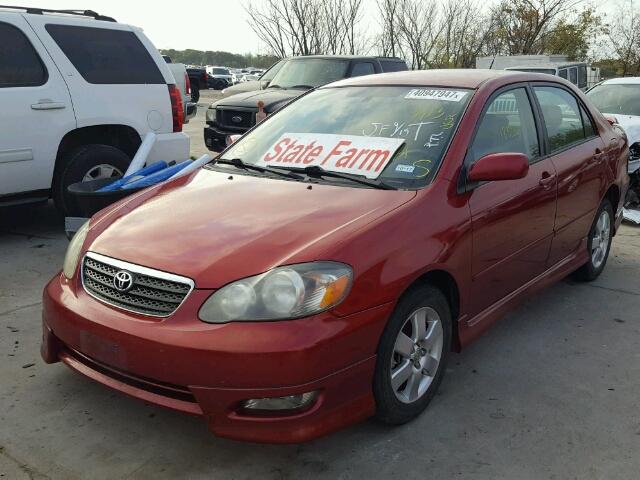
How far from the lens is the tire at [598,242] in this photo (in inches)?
188

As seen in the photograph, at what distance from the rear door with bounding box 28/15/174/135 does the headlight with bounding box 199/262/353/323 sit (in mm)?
3908

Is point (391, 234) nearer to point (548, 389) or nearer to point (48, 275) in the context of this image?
point (548, 389)

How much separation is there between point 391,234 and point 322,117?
1350mm

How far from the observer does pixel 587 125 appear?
4.65m

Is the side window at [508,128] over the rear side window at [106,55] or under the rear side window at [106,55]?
under

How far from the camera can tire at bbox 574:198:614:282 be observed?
15.7 ft

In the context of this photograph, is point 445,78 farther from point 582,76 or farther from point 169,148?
point 582,76

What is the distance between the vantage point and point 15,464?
261 centimetres

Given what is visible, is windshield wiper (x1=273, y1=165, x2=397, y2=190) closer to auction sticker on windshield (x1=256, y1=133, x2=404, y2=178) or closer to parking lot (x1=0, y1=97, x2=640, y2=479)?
Answer: auction sticker on windshield (x1=256, y1=133, x2=404, y2=178)

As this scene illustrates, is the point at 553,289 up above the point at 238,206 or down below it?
below

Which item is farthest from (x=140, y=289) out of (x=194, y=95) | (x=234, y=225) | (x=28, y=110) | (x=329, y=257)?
(x=194, y=95)

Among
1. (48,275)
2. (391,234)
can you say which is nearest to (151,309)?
(391,234)

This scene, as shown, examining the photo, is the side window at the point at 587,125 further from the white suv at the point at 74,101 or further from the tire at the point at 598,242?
the white suv at the point at 74,101

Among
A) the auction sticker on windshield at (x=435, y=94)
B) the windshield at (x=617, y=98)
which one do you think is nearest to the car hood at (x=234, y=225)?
the auction sticker on windshield at (x=435, y=94)
